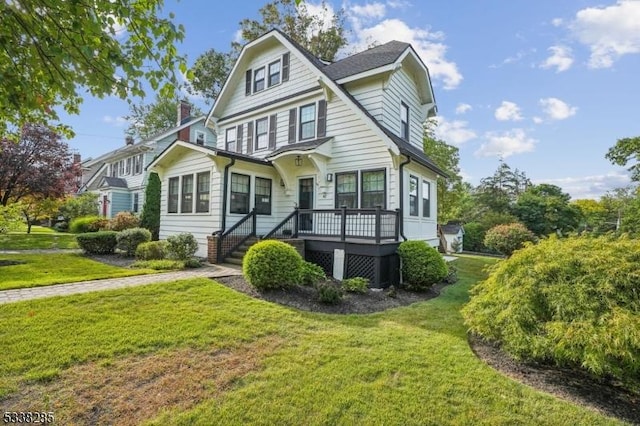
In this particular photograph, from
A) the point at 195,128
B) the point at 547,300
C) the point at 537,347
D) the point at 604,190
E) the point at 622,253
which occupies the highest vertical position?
the point at 195,128

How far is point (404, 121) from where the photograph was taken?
12.6m

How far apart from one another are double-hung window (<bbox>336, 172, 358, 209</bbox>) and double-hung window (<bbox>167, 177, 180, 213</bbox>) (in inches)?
272

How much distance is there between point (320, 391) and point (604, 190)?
49.3 metres

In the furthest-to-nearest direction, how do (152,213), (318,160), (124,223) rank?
(152,213) < (124,223) < (318,160)

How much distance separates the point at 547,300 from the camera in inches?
166

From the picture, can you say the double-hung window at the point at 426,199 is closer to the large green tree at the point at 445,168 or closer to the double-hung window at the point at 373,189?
the double-hung window at the point at 373,189

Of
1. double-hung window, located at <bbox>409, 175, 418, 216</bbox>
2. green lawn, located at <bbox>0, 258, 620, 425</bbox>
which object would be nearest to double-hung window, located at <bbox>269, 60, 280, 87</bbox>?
double-hung window, located at <bbox>409, 175, 418, 216</bbox>

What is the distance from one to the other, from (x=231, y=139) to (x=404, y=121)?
815 centimetres

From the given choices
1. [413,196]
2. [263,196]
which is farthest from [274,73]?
[413,196]

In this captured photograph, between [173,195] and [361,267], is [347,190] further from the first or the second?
[173,195]

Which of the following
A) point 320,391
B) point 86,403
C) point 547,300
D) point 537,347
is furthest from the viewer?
point 547,300

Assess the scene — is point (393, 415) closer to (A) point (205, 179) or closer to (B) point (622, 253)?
(B) point (622, 253)

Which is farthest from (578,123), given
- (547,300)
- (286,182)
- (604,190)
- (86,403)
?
(604,190)

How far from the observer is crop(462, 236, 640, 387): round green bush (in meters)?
3.44
